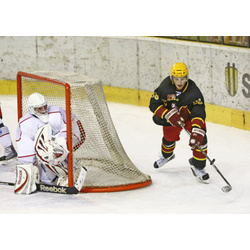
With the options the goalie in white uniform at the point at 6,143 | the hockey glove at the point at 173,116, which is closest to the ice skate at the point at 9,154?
the goalie in white uniform at the point at 6,143

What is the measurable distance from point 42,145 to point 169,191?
106 centimetres

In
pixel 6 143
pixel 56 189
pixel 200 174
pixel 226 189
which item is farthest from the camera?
pixel 6 143

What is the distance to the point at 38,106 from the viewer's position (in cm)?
605

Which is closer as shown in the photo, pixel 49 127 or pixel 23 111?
pixel 49 127

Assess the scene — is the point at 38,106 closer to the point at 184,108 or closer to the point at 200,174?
the point at 184,108

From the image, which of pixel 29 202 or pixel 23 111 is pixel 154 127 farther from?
pixel 29 202

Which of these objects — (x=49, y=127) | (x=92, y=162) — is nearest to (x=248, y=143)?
(x=92, y=162)

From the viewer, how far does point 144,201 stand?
5941 millimetres

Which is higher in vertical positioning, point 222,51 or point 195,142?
point 222,51

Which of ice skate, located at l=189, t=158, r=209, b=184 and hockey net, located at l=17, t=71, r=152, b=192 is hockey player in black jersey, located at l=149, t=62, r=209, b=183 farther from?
hockey net, located at l=17, t=71, r=152, b=192

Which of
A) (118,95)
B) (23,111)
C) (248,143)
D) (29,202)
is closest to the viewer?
(29,202)

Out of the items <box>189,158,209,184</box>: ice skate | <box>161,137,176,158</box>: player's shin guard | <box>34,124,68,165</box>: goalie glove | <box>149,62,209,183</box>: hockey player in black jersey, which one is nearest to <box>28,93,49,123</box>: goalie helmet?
<box>34,124,68,165</box>: goalie glove

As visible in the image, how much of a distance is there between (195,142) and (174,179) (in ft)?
1.68

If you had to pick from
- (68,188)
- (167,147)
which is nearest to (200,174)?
(167,147)
